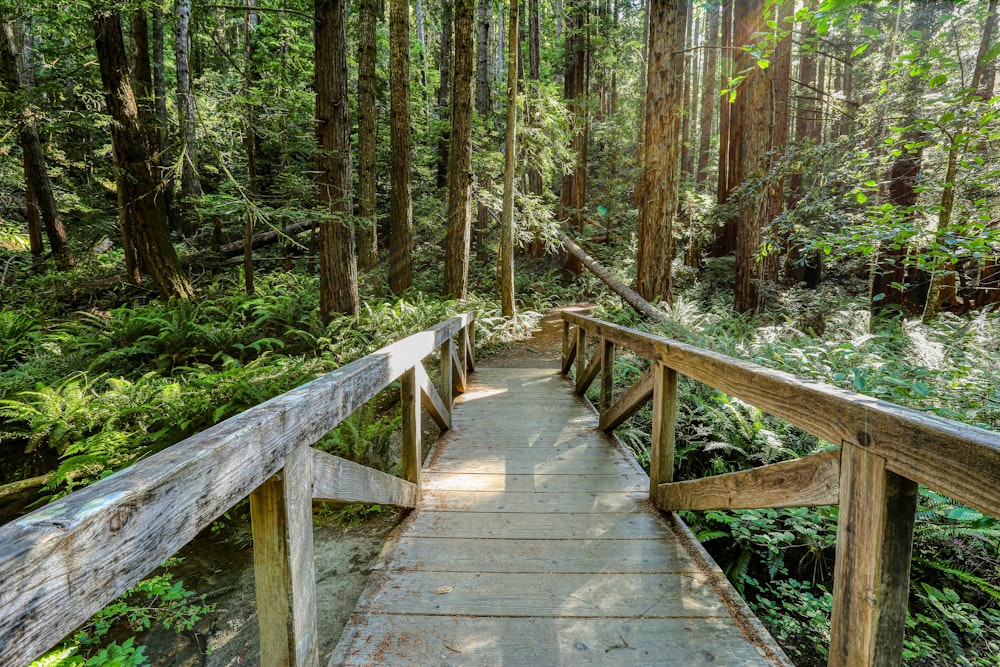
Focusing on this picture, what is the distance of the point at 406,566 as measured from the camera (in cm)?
251

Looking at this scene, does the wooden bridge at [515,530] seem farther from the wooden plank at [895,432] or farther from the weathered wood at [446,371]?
the weathered wood at [446,371]

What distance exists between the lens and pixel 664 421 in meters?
2.96

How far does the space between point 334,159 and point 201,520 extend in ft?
24.2

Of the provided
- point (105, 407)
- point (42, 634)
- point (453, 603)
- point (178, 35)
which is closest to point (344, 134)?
point (105, 407)

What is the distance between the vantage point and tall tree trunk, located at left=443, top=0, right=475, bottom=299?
897cm

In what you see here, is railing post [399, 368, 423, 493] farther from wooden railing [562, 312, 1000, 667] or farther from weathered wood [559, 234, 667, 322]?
weathered wood [559, 234, 667, 322]

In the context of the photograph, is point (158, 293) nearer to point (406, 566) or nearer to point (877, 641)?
point (406, 566)

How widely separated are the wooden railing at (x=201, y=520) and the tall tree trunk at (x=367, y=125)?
27.2ft

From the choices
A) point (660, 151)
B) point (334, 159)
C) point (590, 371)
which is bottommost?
point (590, 371)

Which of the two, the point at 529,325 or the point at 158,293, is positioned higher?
the point at 158,293

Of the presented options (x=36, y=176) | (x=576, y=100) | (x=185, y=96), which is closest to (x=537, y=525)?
(x=185, y=96)

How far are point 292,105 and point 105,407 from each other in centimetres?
601

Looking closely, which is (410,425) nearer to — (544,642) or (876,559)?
(544,642)

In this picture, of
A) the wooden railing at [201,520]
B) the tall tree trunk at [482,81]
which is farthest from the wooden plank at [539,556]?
the tall tree trunk at [482,81]
